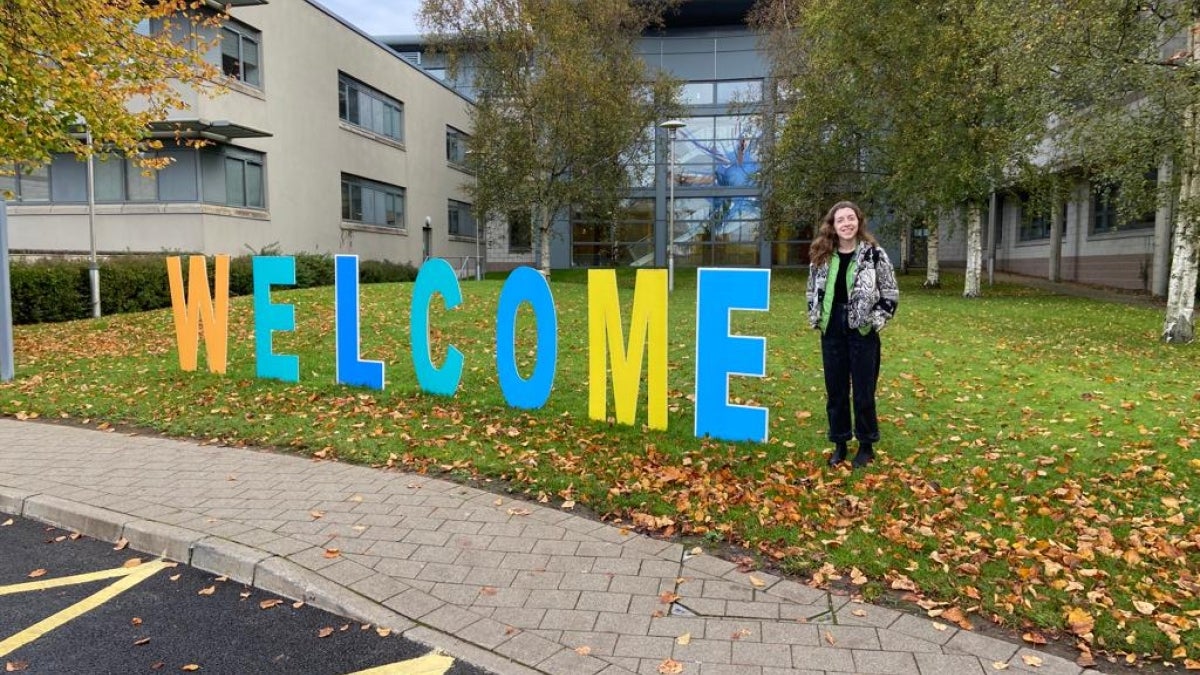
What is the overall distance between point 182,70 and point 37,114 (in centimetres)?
214

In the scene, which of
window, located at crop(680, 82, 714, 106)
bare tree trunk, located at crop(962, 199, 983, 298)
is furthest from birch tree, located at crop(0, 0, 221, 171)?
window, located at crop(680, 82, 714, 106)

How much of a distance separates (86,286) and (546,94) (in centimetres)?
1417

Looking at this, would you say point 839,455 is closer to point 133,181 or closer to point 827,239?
point 827,239

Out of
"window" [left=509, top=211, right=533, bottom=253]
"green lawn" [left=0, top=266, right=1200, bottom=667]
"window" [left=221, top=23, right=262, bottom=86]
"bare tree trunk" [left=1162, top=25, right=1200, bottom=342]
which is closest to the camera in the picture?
"green lawn" [left=0, top=266, right=1200, bottom=667]

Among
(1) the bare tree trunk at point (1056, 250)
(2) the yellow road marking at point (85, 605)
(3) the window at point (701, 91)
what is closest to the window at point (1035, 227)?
(1) the bare tree trunk at point (1056, 250)

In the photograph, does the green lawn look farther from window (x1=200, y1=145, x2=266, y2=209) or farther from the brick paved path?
window (x1=200, y1=145, x2=266, y2=209)

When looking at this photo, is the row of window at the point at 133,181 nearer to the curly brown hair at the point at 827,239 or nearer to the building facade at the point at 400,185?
the building facade at the point at 400,185

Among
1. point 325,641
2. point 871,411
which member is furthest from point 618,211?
point 325,641

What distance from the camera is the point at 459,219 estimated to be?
40.5 metres

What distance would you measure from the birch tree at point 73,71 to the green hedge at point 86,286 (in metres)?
4.93

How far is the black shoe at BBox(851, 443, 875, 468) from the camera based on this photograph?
5.62 m

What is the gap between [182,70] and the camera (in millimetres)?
11797

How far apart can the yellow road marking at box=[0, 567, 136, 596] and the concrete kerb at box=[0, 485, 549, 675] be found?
0.93ft

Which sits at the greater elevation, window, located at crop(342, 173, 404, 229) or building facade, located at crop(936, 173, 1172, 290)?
window, located at crop(342, 173, 404, 229)
